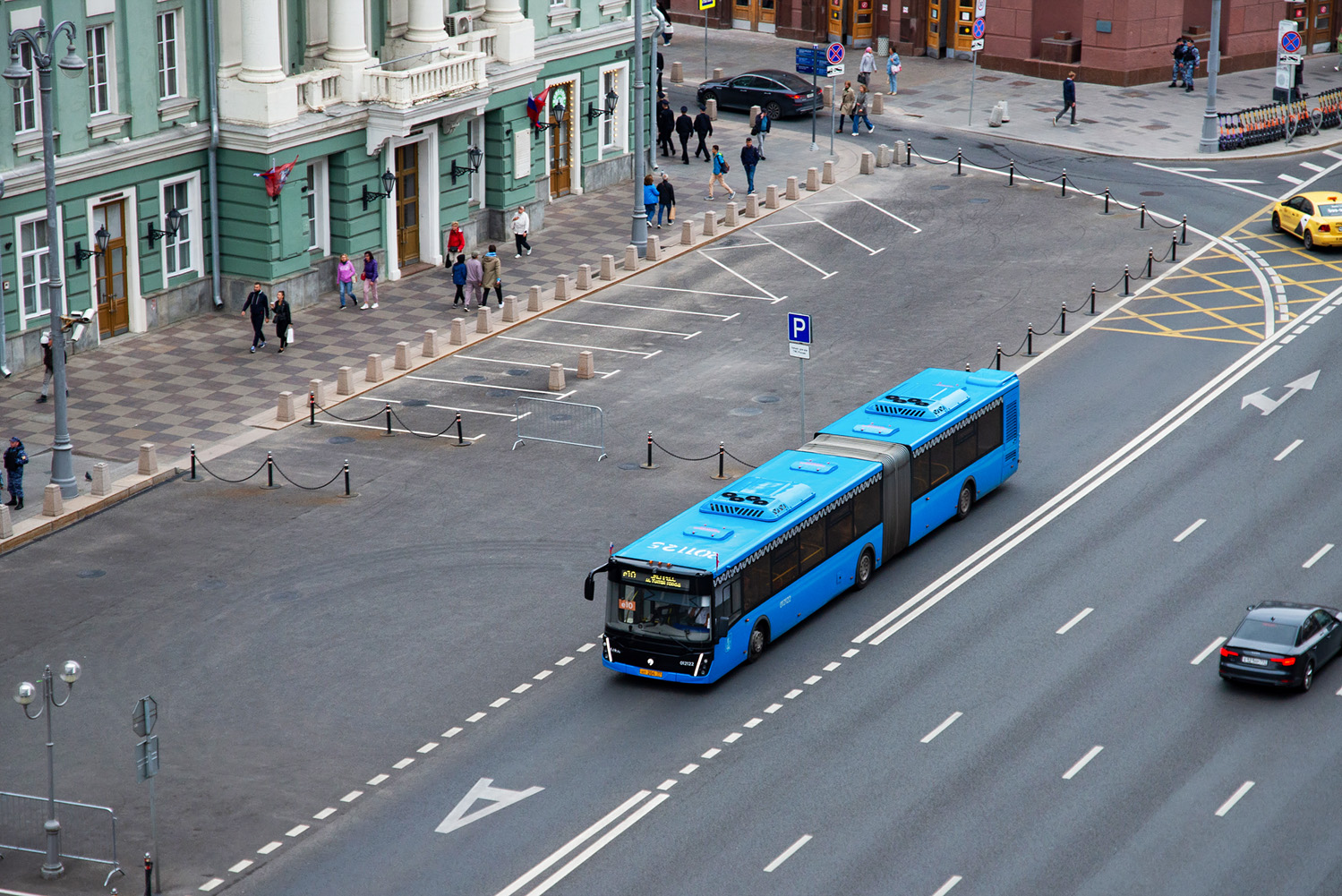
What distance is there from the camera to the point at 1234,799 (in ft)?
99.6

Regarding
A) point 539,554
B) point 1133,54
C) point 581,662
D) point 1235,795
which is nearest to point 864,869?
point 1235,795

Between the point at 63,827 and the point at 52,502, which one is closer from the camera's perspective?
the point at 63,827

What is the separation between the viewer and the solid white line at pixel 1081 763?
31.2 m

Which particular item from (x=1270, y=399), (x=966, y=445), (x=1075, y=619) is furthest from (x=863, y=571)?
(x=1270, y=399)

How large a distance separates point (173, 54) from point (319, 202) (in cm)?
600

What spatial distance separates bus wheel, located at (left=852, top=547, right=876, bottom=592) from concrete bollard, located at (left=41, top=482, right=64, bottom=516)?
53.7 ft

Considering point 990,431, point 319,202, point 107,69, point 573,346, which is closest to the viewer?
point 990,431

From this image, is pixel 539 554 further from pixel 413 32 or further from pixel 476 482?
pixel 413 32

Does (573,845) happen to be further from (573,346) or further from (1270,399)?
(1270,399)

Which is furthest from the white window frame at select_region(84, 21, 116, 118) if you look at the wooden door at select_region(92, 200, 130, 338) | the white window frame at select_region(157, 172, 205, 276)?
the white window frame at select_region(157, 172, 205, 276)

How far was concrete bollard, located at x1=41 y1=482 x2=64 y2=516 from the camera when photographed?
41094 mm

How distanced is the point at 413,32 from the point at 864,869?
121ft

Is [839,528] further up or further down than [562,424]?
further up

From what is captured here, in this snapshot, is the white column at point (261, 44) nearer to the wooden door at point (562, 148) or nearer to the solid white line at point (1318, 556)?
the wooden door at point (562, 148)
